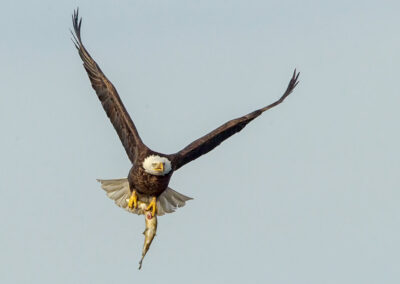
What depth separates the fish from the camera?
14.2 m

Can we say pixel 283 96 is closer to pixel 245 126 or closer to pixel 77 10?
pixel 245 126

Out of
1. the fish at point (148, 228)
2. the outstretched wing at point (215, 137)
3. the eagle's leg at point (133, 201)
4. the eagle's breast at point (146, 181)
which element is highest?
the outstretched wing at point (215, 137)

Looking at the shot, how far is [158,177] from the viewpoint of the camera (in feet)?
49.6

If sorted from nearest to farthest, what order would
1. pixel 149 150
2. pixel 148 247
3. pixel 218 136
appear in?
1. pixel 148 247
2. pixel 149 150
3. pixel 218 136

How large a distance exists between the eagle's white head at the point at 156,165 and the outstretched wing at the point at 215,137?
0.80 feet

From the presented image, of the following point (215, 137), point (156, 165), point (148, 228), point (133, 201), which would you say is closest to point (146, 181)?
point (156, 165)

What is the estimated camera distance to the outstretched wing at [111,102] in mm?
15664

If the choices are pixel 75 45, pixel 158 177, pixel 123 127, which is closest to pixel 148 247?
pixel 158 177

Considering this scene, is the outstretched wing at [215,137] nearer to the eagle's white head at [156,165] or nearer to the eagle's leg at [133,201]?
the eagle's white head at [156,165]

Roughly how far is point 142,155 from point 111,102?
114 cm

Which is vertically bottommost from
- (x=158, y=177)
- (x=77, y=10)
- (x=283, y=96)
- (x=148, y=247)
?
(x=148, y=247)

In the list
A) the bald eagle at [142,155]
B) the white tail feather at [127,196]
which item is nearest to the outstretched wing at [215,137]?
the bald eagle at [142,155]

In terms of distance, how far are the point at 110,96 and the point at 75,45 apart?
981 millimetres

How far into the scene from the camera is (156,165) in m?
14.9
